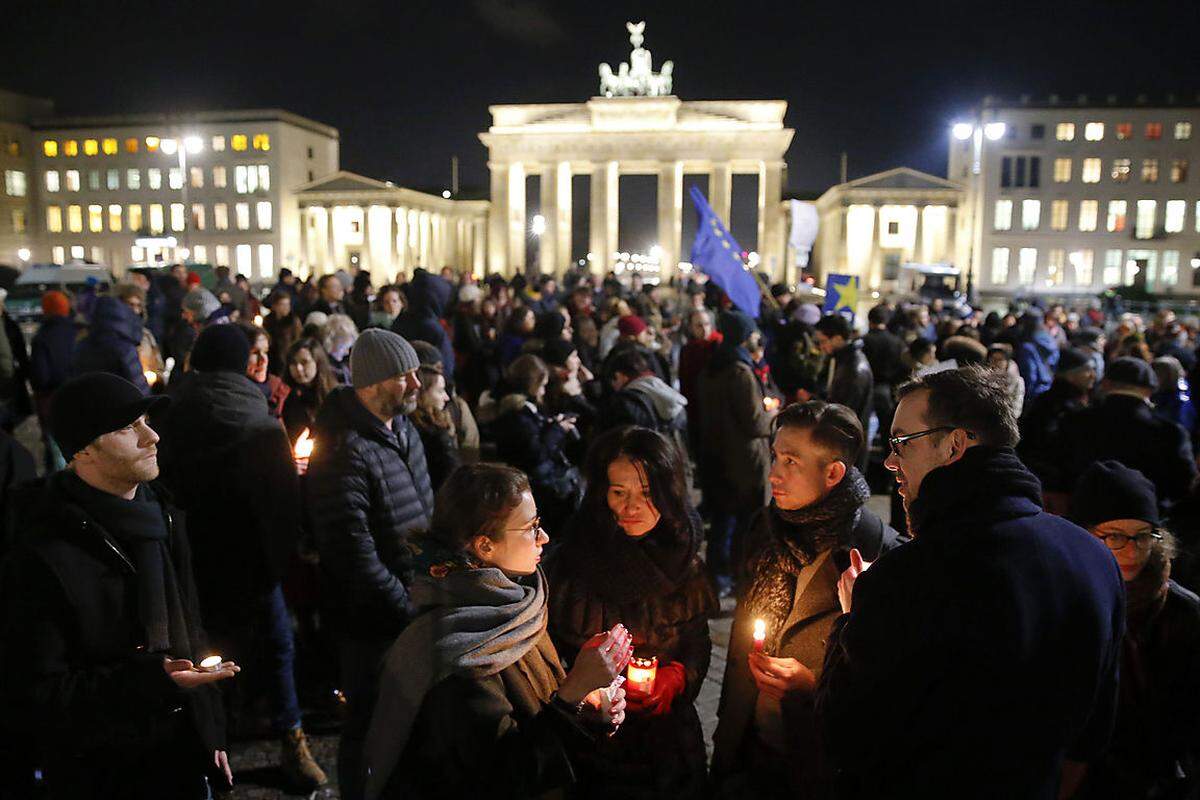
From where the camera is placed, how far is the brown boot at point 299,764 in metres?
4.43

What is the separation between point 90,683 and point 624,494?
178 cm

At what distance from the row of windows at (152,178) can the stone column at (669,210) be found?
110 feet

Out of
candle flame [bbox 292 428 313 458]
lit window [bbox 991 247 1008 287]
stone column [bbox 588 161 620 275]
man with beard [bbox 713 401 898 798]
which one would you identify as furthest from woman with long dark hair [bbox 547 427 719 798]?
lit window [bbox 991 247 1008 287]

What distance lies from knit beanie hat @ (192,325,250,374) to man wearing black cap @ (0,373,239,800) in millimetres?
1480

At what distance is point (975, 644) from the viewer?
200cm

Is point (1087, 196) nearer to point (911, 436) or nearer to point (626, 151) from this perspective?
point (626, 151)

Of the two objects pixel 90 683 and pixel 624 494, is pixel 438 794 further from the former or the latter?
pixel 624 494

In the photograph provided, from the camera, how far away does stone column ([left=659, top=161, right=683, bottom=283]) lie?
59125 mm

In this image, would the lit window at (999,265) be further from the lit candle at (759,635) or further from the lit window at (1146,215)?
the lit candle at (759,635)

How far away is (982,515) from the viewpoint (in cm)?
209

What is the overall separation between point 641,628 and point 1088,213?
72.1m

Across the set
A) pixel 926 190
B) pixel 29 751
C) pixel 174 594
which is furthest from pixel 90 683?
pixel 926 190

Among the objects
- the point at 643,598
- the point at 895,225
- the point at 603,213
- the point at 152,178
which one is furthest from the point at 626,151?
the point at 643,598

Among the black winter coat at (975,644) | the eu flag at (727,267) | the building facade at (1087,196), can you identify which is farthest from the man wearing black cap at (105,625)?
the building facade at (1087,196)
